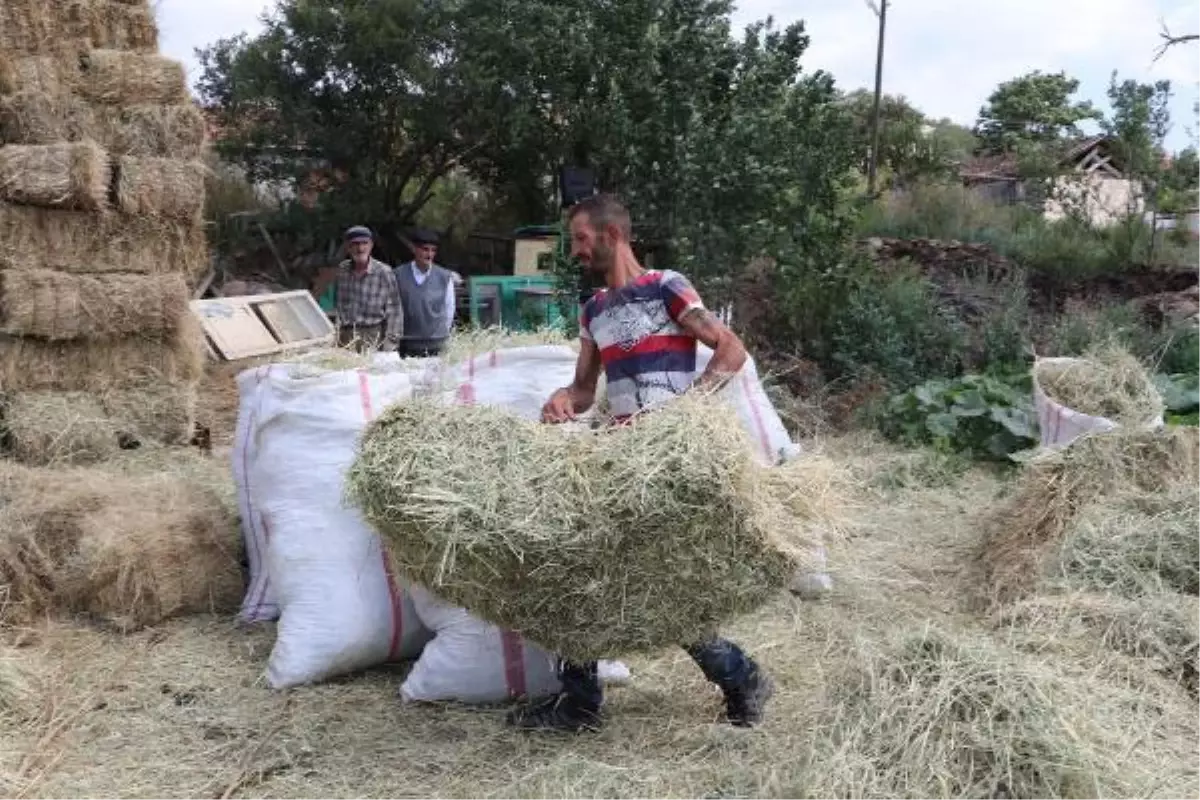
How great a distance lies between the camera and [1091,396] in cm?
566

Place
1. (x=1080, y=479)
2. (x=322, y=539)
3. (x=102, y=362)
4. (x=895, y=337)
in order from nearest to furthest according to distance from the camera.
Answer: (x=322, y=539), (x=1080, y=479), (x=102, y=362), (x=895, y=337)

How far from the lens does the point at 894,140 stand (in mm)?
21984

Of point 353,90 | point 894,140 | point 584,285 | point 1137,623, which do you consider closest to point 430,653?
point 1137,623

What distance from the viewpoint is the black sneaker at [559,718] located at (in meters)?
3.23

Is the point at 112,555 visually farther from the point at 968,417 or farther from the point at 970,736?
the point at 968,417

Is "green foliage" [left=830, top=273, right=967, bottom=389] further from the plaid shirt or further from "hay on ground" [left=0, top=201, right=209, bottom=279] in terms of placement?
"hay on ground" [left=0, top=201, right=209, bottom=279]

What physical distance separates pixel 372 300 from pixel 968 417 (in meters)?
3.69

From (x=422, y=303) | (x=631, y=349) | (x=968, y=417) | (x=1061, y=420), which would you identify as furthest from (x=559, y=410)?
(x=968, y=417)

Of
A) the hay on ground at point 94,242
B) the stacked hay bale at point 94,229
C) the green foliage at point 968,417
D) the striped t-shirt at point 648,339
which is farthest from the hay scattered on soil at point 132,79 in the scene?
the green foliage at point 968,417

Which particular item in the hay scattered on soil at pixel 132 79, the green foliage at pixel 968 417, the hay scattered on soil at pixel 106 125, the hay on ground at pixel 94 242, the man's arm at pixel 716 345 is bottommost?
the green foliage at pixel 968 417

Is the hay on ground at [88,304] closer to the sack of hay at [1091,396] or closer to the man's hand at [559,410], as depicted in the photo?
the man's hand at [559,410]

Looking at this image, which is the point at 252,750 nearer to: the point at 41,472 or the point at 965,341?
the point at 41,472

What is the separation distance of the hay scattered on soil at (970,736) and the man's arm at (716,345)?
0.82 m

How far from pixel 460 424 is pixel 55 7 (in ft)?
16.6
